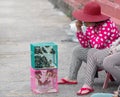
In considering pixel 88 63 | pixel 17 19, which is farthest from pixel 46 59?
pixel 17 19

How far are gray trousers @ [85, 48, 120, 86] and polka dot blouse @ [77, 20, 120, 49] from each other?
10 cm

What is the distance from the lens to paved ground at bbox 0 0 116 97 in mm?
6156

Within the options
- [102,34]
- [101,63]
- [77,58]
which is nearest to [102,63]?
[101,63]

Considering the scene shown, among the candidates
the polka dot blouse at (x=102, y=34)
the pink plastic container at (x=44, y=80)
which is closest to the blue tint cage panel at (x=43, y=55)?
the pink plastic container at (x=44, y=80)

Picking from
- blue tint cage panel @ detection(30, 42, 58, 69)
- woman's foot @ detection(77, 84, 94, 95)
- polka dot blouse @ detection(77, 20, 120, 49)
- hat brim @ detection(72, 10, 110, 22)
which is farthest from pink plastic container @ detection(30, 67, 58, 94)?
hat brim @ detection(72, 10, 110, 22)

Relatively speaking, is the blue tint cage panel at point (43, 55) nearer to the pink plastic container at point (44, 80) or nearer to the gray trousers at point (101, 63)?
the pink plastic container at point (44, 80)

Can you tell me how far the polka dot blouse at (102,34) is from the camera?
5758 millimetres

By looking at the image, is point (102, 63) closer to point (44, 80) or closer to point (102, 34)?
point (102, 34)

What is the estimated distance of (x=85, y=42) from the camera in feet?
19.8

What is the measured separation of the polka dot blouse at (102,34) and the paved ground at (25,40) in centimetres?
64

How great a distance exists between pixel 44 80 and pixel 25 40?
4254mm

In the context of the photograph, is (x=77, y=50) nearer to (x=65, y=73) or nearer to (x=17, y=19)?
(x=65, y=73)

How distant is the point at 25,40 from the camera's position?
9.98 m

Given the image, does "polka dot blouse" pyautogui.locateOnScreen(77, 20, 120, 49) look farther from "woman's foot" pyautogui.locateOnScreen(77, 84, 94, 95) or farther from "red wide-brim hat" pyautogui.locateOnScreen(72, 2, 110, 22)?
"woman's foot" pyautogui.locateOnScreen(77, 84, 94, 95)
